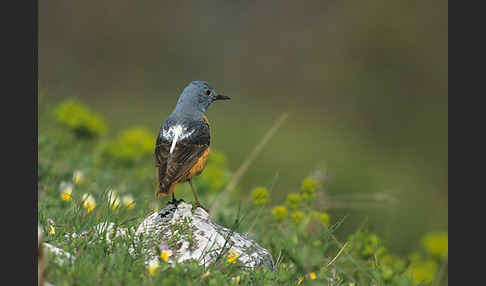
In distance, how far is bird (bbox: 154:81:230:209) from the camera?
4833mm

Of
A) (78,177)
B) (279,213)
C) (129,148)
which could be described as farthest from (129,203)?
(129,148)

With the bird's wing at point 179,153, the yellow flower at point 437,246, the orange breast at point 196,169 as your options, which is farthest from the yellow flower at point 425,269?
the bird's wing at point 179,153

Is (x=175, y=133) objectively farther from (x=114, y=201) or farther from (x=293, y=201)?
(x=293, y=201)

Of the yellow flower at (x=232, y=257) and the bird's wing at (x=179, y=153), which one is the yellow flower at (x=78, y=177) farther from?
the yellow flower at (x=232, y=257)

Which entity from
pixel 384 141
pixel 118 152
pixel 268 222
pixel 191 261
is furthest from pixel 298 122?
pixel 191 261

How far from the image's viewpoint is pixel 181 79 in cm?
1995

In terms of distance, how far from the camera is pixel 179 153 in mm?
5000

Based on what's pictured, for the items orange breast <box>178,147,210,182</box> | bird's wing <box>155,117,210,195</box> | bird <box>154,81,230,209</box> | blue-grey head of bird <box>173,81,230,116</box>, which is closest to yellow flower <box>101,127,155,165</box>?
blue-grey head of bird <box>173,81,230,116</box>

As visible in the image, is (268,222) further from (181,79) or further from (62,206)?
(181,79)

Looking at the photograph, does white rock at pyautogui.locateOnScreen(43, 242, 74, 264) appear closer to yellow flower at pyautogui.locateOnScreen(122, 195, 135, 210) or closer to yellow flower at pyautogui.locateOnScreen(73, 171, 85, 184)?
yellow flower at pyautogui.locateOnScreen(122, 195, 135, 210)

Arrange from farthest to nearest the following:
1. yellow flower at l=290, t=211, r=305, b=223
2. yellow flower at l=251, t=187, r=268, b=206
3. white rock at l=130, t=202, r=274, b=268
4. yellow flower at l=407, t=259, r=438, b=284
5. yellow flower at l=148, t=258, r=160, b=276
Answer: yellow flower at l=407, t=259, r=438, b=284
yellow flower at l=290, t=211, r=305, b=223
yellow flower at l=251, t=187, r=268, b=206
white rock at l=130, t=202, r=274, b=268
yellow flower at l=148, t=258, r=160, b=276

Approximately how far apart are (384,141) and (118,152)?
1191 centimetres

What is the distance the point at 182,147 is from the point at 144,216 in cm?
71

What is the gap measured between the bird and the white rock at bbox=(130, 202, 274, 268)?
0.24 meters
